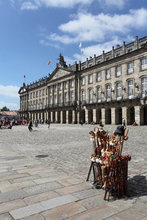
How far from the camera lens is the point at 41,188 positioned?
13.0ft

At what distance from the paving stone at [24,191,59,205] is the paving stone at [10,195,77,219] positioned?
0.13 meters

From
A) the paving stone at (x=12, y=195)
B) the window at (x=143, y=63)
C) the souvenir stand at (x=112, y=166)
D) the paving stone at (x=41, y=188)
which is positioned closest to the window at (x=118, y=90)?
the window at (x=143, y=63)

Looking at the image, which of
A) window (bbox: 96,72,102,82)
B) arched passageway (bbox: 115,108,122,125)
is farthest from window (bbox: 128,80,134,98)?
window (bbox: 96,72,102,82)

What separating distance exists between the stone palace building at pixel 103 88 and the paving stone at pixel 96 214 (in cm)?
2877

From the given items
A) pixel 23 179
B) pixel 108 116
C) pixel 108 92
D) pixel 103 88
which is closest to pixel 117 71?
pixel 108 92

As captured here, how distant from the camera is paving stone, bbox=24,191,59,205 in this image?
3356 mm

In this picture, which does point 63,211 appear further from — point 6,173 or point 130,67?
point 130,67

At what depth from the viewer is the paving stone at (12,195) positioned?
11.3 feet

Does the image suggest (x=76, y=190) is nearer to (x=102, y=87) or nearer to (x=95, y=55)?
(x=102, y=87)

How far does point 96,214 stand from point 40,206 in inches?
38.2

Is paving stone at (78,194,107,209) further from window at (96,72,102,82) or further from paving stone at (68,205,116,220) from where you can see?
window at (96,72,102,82)

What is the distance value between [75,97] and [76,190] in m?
42.9

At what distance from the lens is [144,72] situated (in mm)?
30125

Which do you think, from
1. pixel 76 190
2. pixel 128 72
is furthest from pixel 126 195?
pixel 128 72
